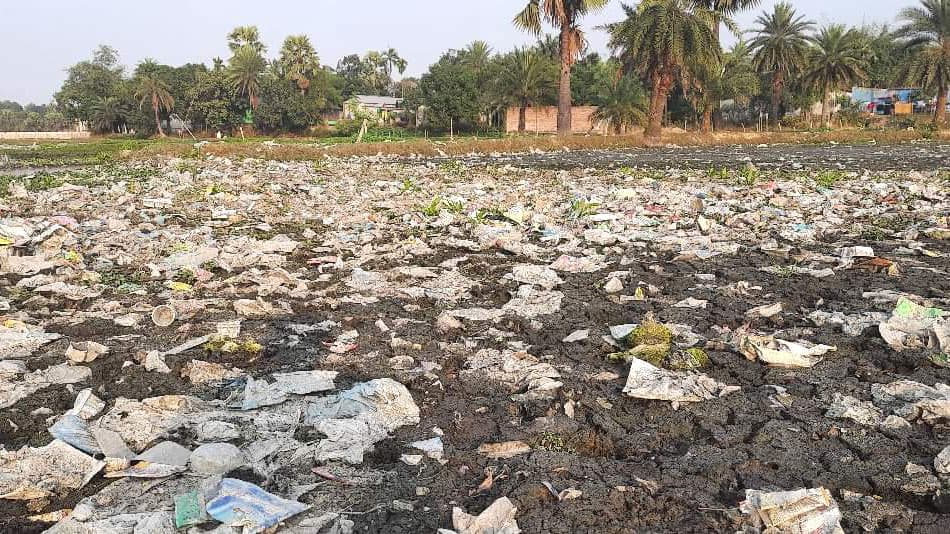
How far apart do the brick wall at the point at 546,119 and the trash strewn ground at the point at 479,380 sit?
3234 cm

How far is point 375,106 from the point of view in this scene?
4947 centimetres

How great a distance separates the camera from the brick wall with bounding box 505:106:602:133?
37375mm

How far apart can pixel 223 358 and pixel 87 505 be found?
1.29m

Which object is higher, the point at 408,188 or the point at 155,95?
the point at 155,95

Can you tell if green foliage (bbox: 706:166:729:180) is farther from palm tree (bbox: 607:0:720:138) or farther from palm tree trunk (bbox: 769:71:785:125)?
palm tree trunk (bbox: 769:71:785:125)

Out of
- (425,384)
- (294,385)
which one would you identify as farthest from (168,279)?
(425,384)

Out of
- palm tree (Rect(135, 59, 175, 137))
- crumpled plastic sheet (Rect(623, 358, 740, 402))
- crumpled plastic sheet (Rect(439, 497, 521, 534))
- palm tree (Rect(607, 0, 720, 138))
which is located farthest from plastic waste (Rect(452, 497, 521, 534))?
palm tree (Rect(135, 59, 175, 137))

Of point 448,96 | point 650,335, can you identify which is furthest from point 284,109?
point 650,335

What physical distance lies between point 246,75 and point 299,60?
360 centimetres

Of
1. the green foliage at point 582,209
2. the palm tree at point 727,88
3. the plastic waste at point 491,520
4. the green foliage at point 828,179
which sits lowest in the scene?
the plastic waste at point 491,520

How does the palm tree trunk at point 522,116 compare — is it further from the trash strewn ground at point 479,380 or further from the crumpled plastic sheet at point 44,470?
the crumpled plastic sheet at point 44,470

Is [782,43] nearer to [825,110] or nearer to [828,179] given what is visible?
[825,110]

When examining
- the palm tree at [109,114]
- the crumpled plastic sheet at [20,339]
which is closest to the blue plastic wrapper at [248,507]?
the crumpled plastic sheet at [20,339]

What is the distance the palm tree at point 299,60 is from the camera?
4181 centimetres
